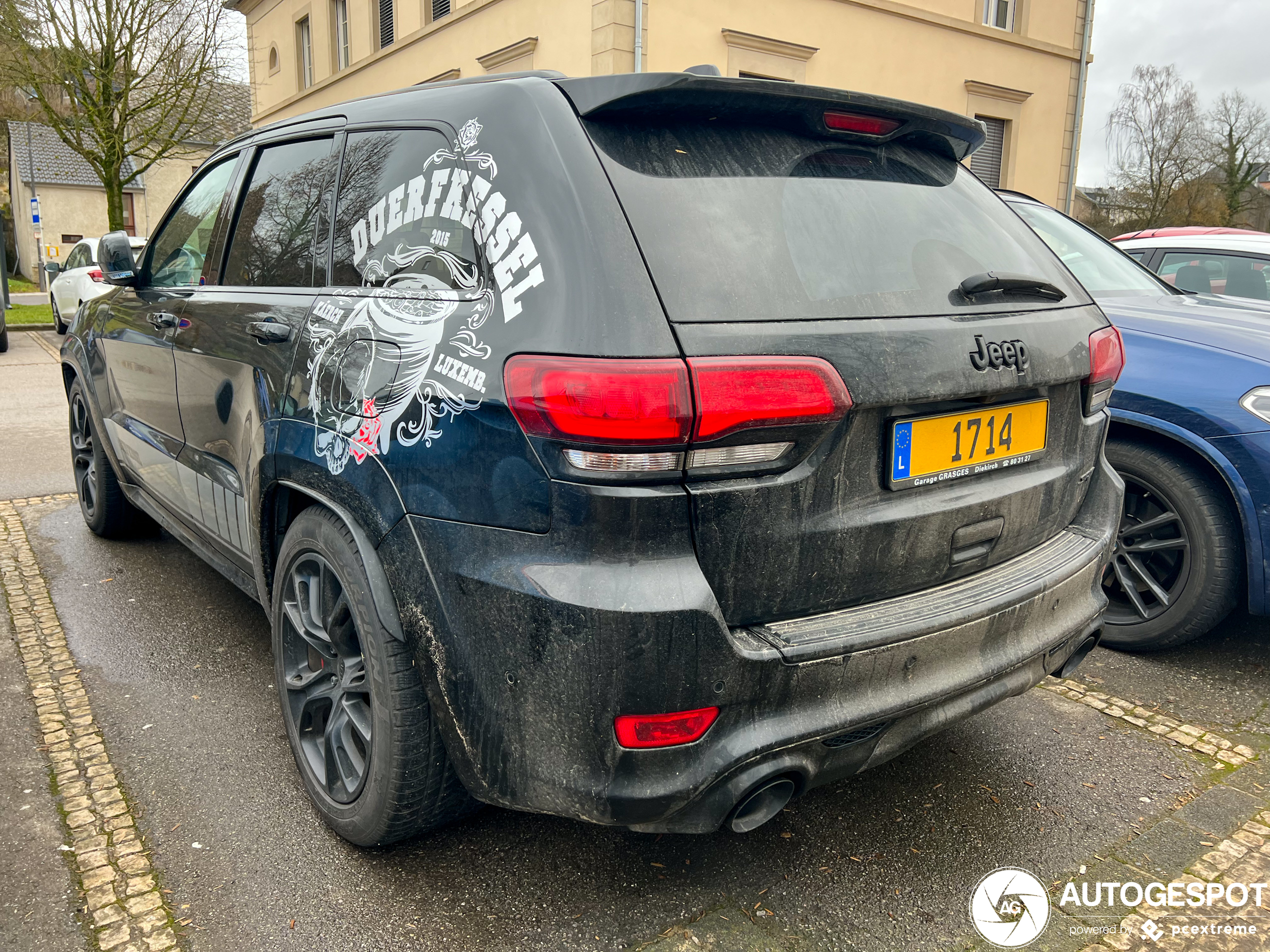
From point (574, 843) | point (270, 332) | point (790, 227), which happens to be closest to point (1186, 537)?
point (790, 227)

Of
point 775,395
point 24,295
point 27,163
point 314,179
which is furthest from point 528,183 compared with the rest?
point 27,163

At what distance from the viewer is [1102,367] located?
2436 mm

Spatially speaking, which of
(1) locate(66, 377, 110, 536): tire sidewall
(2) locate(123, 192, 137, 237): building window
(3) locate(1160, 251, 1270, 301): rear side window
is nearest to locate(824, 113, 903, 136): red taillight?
(1) locate(66, 377, 110, 536): tire sidewall

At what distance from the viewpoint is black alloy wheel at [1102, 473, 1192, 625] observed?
11.4ft

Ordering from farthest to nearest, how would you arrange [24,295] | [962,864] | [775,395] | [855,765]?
[24,295]
[962,864]
[855,765]
[775,395]

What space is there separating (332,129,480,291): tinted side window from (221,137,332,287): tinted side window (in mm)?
156

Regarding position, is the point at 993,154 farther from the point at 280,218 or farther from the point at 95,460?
the point at 280,218

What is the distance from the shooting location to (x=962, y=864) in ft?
7.70

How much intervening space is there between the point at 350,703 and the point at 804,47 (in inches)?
622

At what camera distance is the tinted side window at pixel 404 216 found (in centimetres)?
202

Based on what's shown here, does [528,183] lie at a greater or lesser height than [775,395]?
greater

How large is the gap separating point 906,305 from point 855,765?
3.17 feet

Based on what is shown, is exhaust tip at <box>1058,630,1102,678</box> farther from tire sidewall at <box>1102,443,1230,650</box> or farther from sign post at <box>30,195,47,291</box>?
sign post at <box>30,195,47,291</box>

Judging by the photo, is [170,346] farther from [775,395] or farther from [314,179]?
[775,395]
